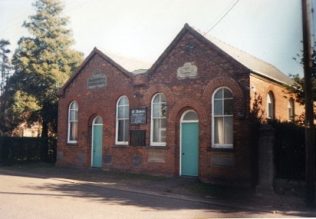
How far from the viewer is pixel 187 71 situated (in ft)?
54.5

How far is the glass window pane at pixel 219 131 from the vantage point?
15.5m

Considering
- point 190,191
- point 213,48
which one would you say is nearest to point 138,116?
point 213,48

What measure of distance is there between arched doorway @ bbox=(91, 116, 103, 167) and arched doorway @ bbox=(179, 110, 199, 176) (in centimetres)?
553

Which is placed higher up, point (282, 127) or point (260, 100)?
point (260, 100)

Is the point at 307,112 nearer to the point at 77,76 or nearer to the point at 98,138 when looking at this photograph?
the point at 98,138

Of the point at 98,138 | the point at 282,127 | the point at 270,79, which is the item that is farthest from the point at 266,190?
the point at 98,138

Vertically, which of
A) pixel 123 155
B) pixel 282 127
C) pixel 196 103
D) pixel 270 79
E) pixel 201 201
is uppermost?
pixel 270 79

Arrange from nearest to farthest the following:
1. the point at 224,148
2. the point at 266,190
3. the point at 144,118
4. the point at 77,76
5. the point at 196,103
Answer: the point at 266,190 < the point at 224,148 < the point at 196,103 < the point at 144,118 < the point at 77,76

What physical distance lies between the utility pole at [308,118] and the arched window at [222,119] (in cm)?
426

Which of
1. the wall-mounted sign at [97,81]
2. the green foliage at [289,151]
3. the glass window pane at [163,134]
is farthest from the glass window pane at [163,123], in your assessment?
the green foliage at [289,151]

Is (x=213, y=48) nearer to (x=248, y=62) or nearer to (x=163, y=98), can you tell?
(x=248, y=62)

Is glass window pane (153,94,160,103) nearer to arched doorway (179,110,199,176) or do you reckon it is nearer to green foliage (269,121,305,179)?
arched doorway (179,110,199,176)

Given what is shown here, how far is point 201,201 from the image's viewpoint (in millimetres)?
11742

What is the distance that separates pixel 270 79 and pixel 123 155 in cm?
804
